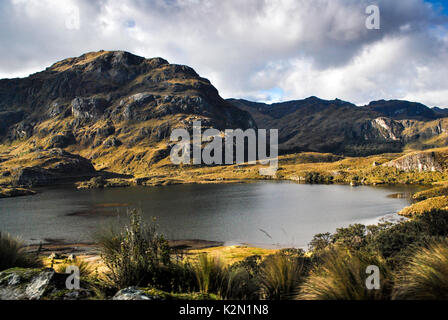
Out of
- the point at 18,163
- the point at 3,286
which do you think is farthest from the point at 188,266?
the point at 18,163

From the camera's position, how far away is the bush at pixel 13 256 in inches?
353

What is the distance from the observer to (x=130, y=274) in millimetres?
7355

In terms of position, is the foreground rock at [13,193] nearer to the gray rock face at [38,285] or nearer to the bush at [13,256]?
the bush at [13,256]

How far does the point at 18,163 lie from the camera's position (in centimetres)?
19950

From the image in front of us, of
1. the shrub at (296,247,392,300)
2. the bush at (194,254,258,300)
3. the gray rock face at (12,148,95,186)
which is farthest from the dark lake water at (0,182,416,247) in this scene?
the gray rock face at (12,148,95,186)

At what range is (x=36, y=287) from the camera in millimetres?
5848

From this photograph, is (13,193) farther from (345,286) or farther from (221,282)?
(345,286)

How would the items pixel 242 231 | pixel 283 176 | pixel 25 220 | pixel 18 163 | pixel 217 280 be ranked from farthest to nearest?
1. pixel 18 163
2. pixel 283 176
3. pixel 25 220
4. pixel 242 231
5. pixel 217 280

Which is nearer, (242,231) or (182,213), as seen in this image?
(242,231)
